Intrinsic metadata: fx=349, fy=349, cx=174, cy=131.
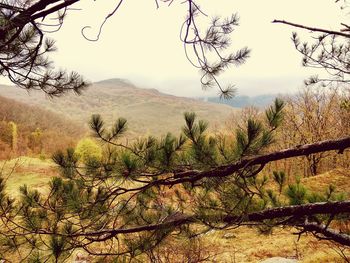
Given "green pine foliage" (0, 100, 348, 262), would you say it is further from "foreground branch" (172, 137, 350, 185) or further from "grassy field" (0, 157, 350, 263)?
"grassy field" (0, 157, 350, 263)

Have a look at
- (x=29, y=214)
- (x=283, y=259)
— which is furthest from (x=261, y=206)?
(x=283, y=259)

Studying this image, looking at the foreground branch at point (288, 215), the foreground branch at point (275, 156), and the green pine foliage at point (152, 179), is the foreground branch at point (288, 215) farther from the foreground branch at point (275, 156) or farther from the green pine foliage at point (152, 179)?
the foreground branch at point (275, 156)

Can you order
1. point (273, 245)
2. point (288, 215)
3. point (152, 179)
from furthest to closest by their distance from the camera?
1. point (273, 245)
2. point (152, 179)
3. point (288, 215)

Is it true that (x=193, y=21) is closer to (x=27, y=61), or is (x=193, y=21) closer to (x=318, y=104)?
(x=27, y=61)

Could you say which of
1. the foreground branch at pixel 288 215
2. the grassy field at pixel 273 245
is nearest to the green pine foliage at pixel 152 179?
the foreground branch at pixel 288 215

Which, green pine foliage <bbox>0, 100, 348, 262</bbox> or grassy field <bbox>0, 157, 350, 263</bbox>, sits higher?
green pine foliage <bbox>0, 100, 348, 262</bbox>

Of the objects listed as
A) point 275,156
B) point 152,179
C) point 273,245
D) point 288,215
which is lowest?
point 273,245

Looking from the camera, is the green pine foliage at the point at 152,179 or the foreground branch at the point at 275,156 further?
the green pine foliage at the point at 152,179

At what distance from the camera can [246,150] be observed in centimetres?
207

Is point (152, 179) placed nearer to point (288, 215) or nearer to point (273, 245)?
point (288, 215)

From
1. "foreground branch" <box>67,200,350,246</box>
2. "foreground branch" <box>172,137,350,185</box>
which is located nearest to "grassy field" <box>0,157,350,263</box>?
"foreground branch" <box>67,200,350,246</box>

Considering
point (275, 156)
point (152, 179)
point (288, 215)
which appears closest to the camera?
point (275, 156)

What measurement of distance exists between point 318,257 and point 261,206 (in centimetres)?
274

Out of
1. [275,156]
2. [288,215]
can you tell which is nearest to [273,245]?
[288,215]
